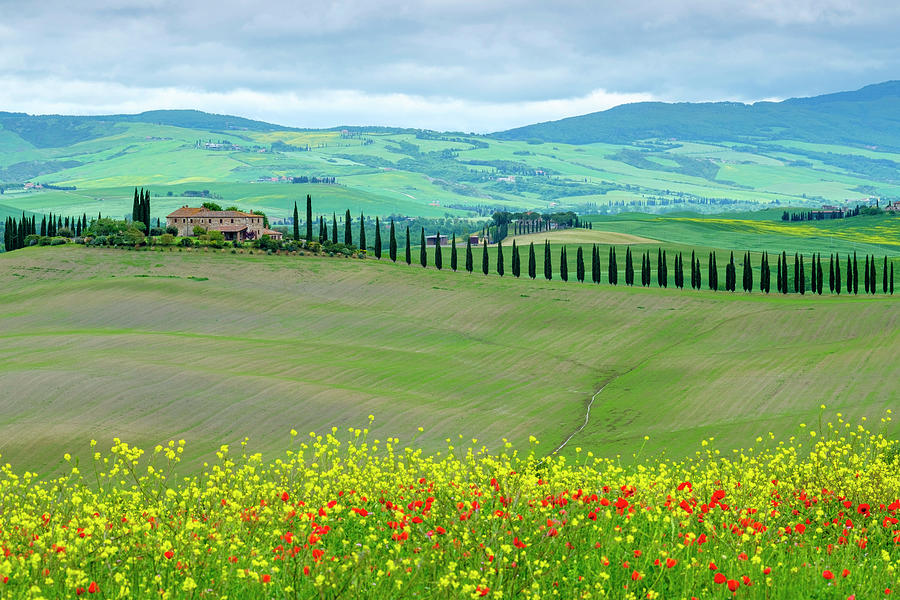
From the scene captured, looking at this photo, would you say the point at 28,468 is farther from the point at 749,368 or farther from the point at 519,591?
the point at 749,368

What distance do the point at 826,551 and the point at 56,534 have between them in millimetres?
12483

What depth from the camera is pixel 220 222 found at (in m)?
166

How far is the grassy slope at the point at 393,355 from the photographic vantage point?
57406 mm

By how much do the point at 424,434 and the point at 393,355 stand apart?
27497 mm

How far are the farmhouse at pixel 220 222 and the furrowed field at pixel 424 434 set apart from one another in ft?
88.2

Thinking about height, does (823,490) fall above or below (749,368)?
above

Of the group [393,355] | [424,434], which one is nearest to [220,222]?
[393,355]

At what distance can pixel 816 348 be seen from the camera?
83.1 m

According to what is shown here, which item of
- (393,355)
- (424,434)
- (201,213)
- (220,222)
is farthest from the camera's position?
(220,222)

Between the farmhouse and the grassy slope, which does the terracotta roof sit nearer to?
the farmhouse

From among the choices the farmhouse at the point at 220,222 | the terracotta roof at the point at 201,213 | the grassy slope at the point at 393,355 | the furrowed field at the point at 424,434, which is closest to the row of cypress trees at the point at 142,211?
the farmhouse at the point at 220,222

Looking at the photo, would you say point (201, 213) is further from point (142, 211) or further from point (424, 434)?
point (424, 434)

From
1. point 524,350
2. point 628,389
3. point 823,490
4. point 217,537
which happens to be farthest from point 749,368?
point 217,537

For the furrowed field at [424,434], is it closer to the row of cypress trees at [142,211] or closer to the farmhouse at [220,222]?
the row of cypress trees at [142,211]
